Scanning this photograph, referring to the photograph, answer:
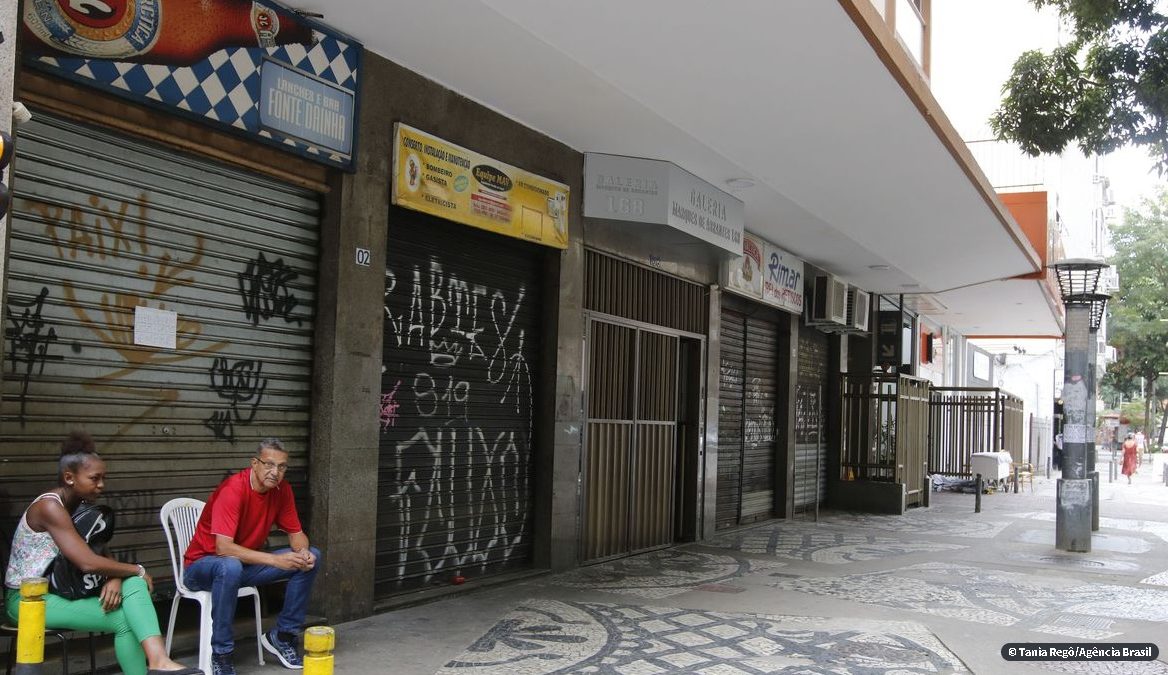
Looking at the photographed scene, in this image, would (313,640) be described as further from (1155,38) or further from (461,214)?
(1155,38)

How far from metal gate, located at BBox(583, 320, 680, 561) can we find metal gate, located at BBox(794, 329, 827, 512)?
15.3ft

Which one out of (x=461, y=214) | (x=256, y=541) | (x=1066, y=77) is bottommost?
(x=256, y=541)

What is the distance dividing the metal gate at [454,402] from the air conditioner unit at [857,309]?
8.88m

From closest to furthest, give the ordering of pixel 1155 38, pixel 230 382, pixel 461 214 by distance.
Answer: pixel 230 382
pixel 461 214
pixel 1155 38

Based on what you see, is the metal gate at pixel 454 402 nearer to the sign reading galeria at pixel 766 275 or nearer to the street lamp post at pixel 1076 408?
the sign reading galeria at pixel 766 275

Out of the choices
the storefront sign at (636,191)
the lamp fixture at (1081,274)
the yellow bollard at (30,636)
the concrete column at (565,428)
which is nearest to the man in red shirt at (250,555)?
the yellow bollard at (30,636)

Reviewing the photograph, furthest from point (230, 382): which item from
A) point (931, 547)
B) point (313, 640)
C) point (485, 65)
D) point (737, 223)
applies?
point (931, 547)

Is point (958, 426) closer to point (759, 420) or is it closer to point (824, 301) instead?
point (824, 301)

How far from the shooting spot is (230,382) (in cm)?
574

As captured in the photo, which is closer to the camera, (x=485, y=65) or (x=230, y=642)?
(x=230, y=642)

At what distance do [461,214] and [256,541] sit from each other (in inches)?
122

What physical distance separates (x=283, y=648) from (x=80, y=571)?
133 cm

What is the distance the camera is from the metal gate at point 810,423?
49.2 ft

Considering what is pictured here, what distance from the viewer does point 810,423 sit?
51.1 ft
